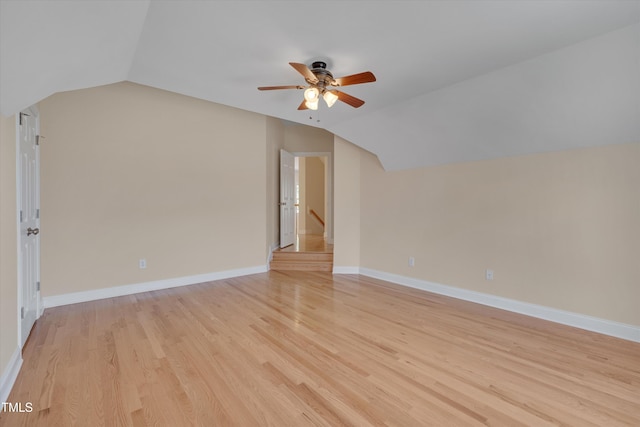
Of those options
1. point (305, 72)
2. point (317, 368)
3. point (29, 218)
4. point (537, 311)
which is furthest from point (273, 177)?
point (537, 311)

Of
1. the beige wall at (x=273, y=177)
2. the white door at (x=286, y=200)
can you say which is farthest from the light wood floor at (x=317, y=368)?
the white door at (x=286, y=200)

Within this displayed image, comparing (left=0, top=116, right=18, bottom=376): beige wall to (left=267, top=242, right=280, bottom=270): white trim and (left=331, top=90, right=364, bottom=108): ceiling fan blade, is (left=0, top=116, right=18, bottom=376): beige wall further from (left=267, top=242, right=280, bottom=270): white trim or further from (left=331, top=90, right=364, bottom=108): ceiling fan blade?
(left=267, top=242, right=280, bottom=270): white trim

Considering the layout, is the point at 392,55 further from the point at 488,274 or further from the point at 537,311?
the point at 537,311

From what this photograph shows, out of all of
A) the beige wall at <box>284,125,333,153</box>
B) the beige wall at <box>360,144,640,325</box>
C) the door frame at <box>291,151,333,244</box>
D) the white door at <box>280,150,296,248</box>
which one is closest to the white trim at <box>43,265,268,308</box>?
the white door at <box>280,150,296,248</box>

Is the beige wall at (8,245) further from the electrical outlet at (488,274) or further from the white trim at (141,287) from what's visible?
the electrical outlet at (488,274)

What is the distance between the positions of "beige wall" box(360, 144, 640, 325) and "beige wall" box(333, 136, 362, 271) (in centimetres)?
66

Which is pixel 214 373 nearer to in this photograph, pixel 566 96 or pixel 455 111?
pixel 455 111

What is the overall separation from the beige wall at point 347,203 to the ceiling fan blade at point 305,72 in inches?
97.3

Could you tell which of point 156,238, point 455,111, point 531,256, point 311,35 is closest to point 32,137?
point 156,238

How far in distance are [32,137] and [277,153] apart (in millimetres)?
3587

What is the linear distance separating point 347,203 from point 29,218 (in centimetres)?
401

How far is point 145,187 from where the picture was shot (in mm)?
3889

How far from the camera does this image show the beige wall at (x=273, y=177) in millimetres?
5262

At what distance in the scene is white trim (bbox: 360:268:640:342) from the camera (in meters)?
2.61
